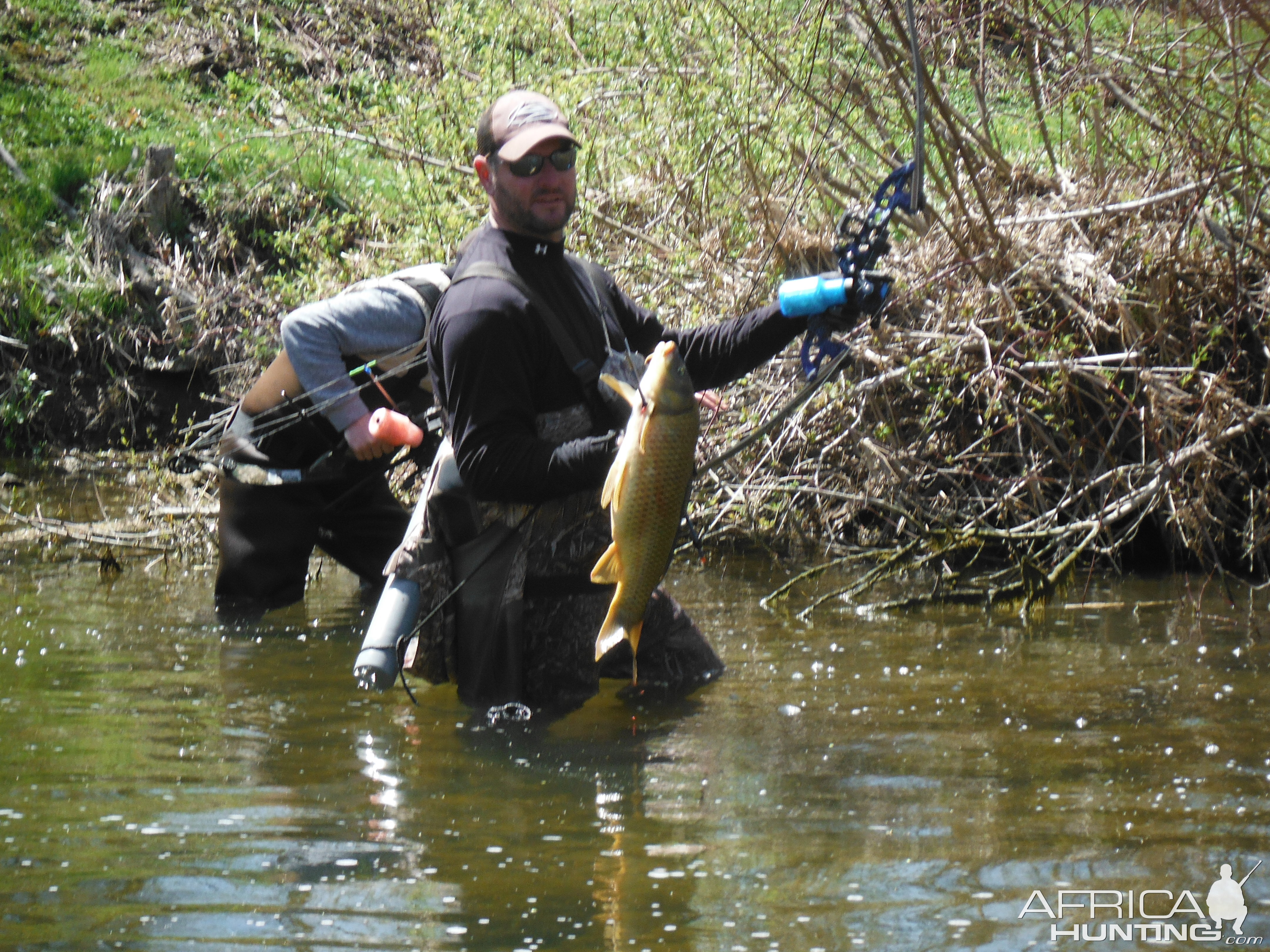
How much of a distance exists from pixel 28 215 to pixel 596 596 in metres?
8.93

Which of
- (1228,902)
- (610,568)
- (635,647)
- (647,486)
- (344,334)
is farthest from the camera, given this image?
(344,334)

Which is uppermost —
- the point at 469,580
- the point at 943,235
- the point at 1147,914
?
the point at 943,235

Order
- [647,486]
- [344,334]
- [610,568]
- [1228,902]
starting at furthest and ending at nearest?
[344,334] → [610,568] → [647,486] → [1228,902]

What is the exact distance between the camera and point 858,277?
421 centimetres

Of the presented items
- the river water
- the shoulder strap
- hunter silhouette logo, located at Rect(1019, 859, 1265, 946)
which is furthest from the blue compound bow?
hunter silhouette logo, located at Rect(1019, 859, 1265, 946)

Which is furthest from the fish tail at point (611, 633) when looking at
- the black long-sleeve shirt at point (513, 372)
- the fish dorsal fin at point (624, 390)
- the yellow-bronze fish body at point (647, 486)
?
the fish dorsal fin at point (624, 390)

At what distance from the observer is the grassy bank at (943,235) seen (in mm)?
6258

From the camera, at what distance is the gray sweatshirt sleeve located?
5.27m

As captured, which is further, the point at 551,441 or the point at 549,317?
the point at 551,441

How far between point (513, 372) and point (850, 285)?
1.00m

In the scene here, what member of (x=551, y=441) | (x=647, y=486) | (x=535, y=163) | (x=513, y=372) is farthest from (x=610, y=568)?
(x=535, y=163)

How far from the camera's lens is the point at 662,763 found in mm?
4309

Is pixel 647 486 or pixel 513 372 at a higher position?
pixel 513 372

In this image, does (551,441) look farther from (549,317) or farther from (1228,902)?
(1228,902)
